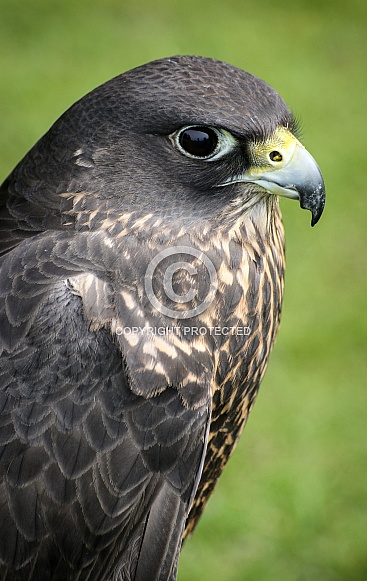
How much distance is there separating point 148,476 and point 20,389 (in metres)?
0.48

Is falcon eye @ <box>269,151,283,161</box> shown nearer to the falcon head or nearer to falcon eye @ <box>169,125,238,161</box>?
the falcon head

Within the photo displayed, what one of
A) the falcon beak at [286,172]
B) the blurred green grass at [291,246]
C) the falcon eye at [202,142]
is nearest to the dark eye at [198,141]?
the falcon eye at [202,142]

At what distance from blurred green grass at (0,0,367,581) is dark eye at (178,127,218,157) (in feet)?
9.82

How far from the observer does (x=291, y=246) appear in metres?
7.32

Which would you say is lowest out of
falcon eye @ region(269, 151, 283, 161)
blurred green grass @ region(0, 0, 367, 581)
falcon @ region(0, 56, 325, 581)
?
falcon @ region(0, 56, 325, 581)

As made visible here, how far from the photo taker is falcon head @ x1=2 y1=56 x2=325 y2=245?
291 cm

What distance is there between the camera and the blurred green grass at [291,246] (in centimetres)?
539

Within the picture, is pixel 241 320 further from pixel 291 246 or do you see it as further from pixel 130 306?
pixel 291 246

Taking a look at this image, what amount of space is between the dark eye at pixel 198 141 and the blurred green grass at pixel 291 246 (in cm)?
299

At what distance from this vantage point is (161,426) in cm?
286

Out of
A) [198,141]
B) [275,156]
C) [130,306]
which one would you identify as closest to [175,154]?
[198,141]
